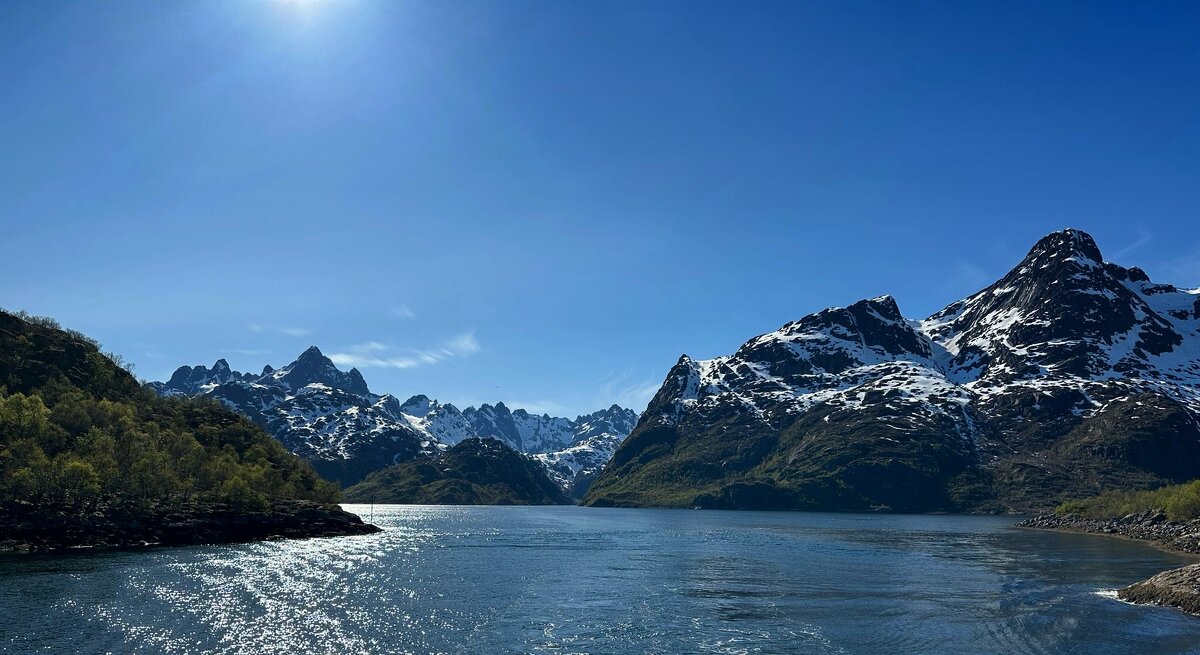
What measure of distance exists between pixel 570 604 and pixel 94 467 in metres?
113

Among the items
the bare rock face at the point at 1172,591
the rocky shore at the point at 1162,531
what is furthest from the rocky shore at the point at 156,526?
the rocky shore at the point at 1162,531

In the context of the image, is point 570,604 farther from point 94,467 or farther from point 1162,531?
point 1162,531

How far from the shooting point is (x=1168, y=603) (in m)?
76.0

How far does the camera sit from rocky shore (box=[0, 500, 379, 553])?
116938 millimetres

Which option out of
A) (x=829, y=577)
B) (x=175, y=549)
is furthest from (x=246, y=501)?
(x=829, y=577)

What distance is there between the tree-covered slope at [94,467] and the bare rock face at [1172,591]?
151 m

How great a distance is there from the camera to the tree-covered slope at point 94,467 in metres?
126

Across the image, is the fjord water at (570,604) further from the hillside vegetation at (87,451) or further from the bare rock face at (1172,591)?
the hillside vegetation at (87,451)

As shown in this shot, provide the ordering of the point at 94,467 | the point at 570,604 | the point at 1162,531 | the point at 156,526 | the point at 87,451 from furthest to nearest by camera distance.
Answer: the point at 1162,531
the point at 87,451
the point at 94,467
the point at 156,526
the point at 570,604

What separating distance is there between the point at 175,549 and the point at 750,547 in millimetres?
113142

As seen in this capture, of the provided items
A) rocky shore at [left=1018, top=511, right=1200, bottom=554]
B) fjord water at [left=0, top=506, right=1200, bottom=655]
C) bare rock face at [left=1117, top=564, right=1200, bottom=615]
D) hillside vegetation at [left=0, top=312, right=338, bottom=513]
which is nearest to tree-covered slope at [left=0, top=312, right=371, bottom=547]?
hillside vegetation at [left=0, top=312, right=338, bottom=513]

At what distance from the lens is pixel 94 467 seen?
141125 mm

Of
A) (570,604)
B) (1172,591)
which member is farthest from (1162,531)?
(570,604)

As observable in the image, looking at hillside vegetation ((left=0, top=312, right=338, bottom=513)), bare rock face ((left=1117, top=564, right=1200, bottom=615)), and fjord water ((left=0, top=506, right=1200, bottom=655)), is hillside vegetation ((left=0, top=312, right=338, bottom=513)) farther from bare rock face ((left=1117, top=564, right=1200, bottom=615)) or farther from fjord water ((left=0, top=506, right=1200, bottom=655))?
bare rock face ((left=1117, top=564, right=1200, bottom=615))
